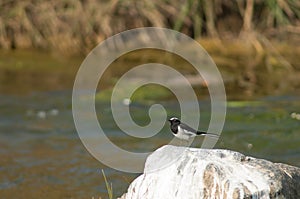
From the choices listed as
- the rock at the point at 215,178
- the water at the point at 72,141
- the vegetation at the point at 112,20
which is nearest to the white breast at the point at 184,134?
the rock at the point at 215,178

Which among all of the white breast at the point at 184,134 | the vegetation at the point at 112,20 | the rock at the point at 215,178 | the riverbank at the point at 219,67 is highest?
the rock at the point at 215,178

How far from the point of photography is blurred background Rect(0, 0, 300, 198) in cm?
744

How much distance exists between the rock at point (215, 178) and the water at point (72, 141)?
1.59 meters

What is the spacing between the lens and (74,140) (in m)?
8.33

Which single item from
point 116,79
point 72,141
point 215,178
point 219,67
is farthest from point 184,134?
point 219,67

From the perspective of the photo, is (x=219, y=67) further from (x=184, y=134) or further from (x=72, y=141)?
(x=184, y=134)

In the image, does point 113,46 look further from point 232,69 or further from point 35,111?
point 35,111

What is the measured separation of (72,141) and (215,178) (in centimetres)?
407

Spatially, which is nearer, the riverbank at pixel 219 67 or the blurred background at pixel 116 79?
the blurred background at pixel 116 79

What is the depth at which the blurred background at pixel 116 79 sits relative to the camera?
24.4 feet

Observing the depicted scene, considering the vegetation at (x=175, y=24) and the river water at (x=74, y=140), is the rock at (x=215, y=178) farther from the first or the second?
the vegetation at (x=175, y=24)

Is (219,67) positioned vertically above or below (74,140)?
below

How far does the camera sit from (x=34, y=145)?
8203 mm

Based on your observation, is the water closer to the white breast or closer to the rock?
the white breast
